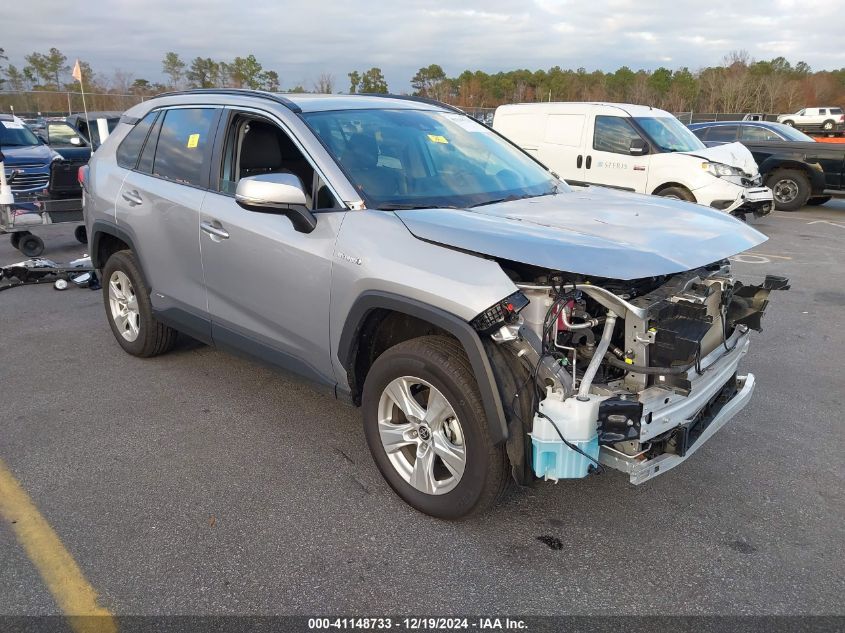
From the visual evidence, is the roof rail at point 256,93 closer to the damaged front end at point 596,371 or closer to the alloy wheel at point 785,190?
the damaged front end at point 596,371

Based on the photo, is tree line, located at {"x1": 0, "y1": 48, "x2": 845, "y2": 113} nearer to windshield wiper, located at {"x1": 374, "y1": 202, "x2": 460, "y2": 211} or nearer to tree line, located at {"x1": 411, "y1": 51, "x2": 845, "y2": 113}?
tree line, located at {"x1": 411, "y1": 51, "x2": 845, "y2": 113}

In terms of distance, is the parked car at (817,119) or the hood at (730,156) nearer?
the hood at (730,156)

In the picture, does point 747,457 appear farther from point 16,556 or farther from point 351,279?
point 16,556

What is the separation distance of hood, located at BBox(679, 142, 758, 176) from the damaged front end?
8607mm

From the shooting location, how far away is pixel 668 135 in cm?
1095

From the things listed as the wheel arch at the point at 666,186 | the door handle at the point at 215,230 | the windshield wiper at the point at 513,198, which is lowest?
the wheel arch at the point at 666,186

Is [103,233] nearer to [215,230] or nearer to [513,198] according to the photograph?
[215,230]

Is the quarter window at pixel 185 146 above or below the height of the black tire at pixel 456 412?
above

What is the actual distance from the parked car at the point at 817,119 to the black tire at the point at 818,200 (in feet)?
83.1

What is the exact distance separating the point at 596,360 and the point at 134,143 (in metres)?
3.94

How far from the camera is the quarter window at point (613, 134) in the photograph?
1073 centimetres

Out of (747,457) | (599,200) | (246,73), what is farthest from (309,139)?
(246,73)

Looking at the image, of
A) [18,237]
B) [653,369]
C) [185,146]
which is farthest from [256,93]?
[18,237]

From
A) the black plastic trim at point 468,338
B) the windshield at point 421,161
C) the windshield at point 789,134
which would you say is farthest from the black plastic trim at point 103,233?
the windshield at point 789,134
